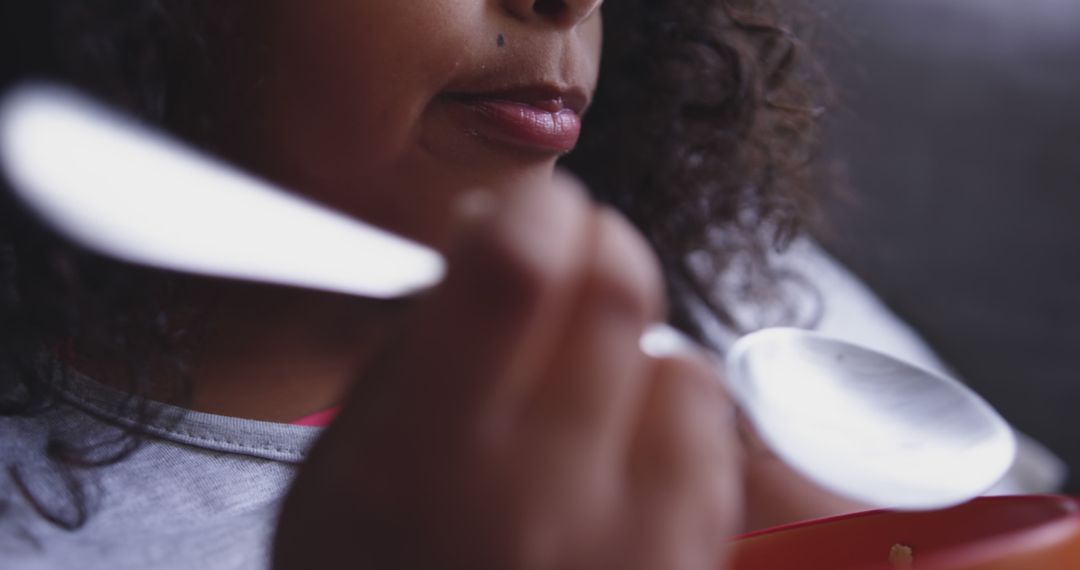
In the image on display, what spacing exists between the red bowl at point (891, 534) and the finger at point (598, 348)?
0.11 m

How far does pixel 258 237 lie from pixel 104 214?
1.4 inches

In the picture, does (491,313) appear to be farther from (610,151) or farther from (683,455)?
(610,151)

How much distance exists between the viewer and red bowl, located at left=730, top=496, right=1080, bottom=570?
10.5 inches

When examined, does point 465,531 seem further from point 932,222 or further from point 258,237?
point 932,222

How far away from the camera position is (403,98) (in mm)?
330

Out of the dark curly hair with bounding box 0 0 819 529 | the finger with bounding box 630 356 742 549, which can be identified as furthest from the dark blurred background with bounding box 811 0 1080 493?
the finger with bounding box 630 356 742 549

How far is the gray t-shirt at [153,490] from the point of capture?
0.32 meters

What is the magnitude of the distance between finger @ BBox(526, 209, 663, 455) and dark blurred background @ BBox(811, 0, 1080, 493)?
2.14 ft

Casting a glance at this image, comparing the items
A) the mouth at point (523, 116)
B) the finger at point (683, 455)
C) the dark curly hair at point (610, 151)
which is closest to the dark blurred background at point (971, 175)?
the dark curly hair at point (610, 151)

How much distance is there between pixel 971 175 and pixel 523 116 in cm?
64

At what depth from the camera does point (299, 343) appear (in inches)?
15.8

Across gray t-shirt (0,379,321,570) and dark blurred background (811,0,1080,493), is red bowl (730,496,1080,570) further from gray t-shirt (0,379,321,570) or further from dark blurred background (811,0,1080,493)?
dark blurred background (811,0,1080,493)

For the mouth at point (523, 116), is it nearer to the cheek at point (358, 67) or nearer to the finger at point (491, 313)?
the cheek at point (358, 67)

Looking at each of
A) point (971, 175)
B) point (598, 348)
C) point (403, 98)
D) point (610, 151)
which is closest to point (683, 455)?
point (598, 348)
